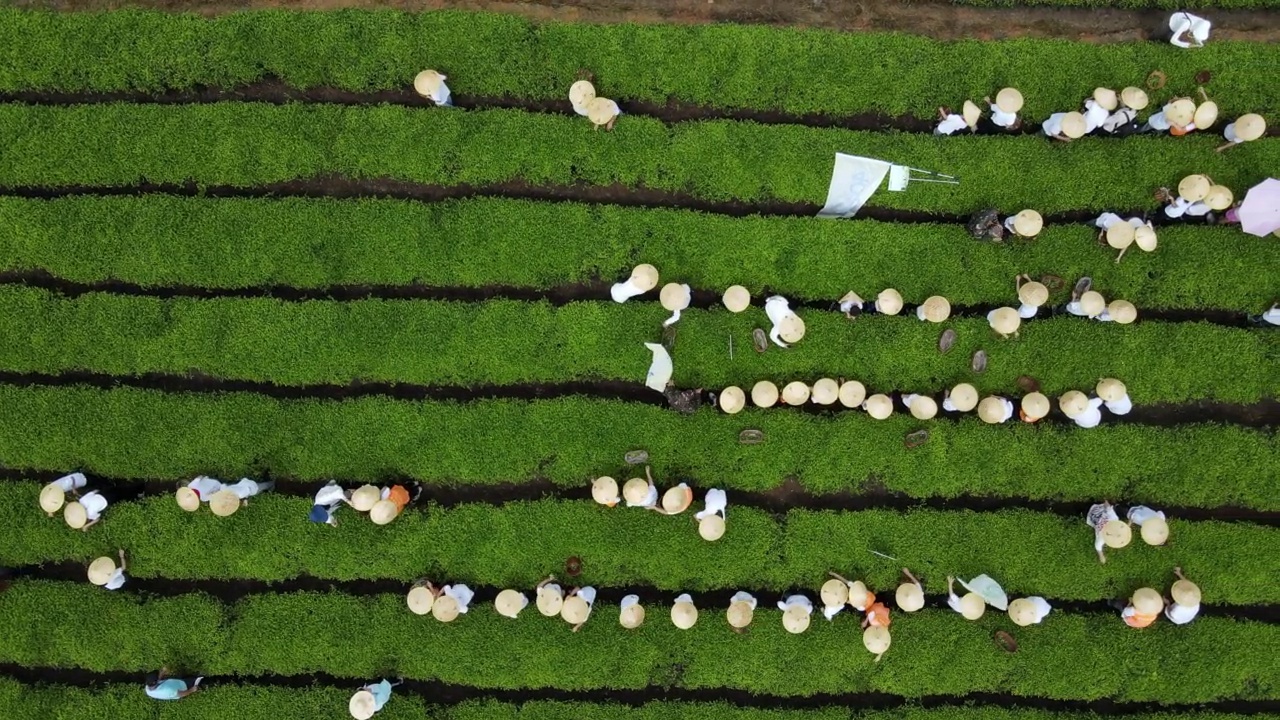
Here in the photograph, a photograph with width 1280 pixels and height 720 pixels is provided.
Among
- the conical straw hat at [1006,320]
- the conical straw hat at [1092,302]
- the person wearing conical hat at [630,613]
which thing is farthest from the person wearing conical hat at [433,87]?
the conical straw hat at [1092,302]

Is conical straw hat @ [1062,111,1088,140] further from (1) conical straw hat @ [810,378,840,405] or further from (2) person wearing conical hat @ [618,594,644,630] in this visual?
(2) person wearing conical hat @ [618,594,644,630]

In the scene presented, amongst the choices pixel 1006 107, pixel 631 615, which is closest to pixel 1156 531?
pixel 1006 107

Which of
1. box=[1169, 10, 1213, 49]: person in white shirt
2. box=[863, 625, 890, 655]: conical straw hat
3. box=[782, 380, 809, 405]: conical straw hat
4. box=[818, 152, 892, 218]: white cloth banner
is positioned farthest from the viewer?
box=[818, 152, 892, 218]: white cloth banner

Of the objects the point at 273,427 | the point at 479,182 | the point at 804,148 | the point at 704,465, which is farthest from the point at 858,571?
the point at 273,427

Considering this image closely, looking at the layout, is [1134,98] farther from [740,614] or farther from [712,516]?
[740,614]

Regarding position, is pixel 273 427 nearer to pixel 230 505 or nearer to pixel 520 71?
pixel 230 505

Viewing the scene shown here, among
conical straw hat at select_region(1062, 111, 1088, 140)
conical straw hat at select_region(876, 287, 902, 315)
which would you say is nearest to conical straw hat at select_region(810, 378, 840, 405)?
conical straw hat at select_region(876, 287, 902, 315)

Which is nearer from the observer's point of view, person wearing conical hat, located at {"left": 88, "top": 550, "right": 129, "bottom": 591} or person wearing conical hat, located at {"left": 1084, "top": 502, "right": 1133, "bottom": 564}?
person wearing conical hat, located at {"left": 1084, "top": 502, "right": 1133, "bottom": 564}
